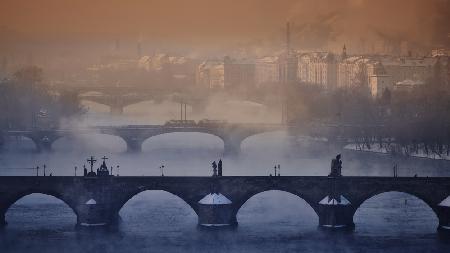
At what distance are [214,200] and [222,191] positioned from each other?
32 centimetres

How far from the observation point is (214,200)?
28.4 m

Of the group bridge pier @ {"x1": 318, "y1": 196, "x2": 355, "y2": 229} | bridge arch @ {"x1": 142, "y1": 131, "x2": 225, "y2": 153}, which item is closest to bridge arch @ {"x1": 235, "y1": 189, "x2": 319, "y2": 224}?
bridge pier @ {"x1": 318, "y1": 196, "x2": 355, "y2": 229}

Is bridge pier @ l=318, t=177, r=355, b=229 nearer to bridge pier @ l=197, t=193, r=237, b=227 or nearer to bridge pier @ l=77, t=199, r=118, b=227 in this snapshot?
bridge pier @ l=197, t=193, r=237, b=227

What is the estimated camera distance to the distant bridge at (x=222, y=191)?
28.4 meters

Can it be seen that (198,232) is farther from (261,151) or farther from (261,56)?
(261,56)

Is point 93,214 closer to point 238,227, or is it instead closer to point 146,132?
point 238,227

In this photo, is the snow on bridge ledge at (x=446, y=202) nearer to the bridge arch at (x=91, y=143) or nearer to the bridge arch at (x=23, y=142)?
the bridge arch at (x=91, y=143)

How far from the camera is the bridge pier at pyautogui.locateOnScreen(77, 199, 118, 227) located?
2847cm

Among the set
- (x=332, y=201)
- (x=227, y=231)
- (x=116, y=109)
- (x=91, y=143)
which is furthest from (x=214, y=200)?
(x=116, y=109)

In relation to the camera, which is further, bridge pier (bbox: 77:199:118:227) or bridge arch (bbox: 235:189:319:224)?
bridge arch (bbox: 235:189:319:224)

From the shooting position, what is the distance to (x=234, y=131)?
46.5 meters

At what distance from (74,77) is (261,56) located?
12.8m

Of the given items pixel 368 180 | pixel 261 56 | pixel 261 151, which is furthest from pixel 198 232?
pixel 261 56

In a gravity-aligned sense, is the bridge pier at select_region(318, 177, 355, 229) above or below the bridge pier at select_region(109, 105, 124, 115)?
below
